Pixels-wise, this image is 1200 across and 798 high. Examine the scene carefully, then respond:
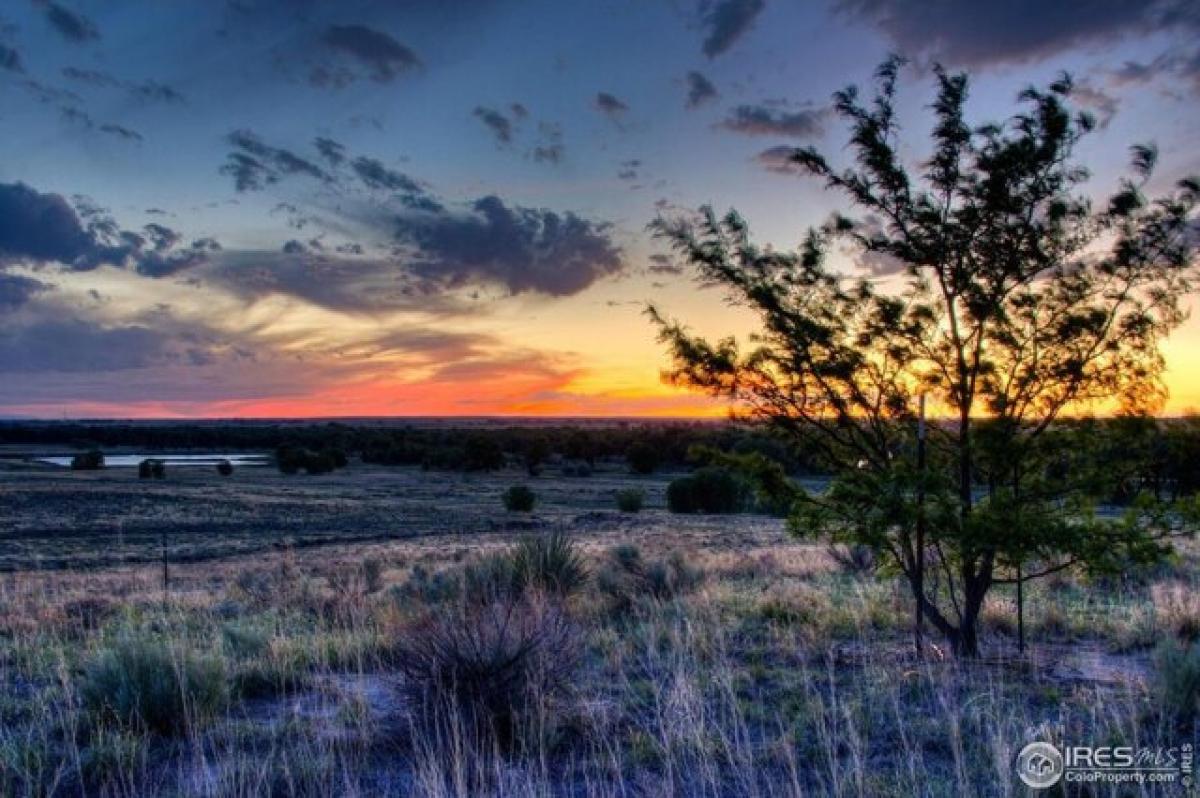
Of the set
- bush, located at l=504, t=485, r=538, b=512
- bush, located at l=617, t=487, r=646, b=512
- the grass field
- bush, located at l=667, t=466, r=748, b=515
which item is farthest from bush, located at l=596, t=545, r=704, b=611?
bush, located at l=667, t=466, r=748, b=515

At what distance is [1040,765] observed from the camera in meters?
5.15

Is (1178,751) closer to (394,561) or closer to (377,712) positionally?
(377,712)

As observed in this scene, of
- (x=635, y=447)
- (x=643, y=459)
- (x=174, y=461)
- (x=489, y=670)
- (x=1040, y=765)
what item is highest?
(x=489, y=670)

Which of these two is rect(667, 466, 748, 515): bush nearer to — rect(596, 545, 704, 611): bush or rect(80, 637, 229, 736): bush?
rect(596, 545, 704, 611): bush

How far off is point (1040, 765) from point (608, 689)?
12.1 feet

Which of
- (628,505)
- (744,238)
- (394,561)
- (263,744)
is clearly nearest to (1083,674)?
(744,238)

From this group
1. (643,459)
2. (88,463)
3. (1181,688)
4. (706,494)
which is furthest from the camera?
(643,459)

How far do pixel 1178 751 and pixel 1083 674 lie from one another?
2.52 m

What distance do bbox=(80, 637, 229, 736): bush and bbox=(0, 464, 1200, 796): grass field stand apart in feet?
0.07

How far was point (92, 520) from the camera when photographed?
39531mm

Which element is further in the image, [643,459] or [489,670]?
[643,459]

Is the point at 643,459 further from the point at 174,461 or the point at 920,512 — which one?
the point at 920,512

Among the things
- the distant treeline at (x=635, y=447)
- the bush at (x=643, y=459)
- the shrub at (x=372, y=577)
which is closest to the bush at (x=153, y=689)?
the distant treeline at (x=635, y=447)

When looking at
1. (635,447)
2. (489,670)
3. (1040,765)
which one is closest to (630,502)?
(635,447)
